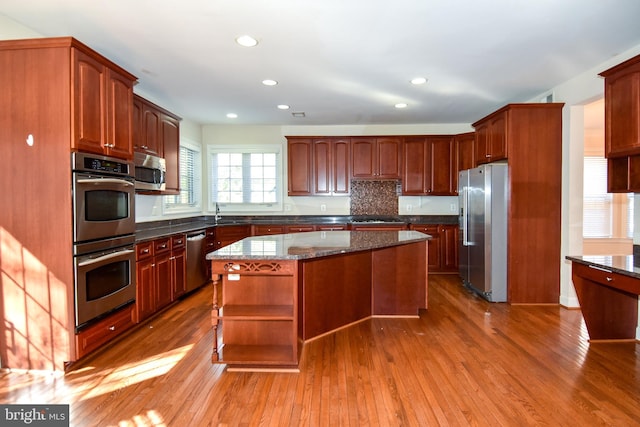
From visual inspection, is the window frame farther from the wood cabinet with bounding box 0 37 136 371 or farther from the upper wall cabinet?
the upper wall cabinet

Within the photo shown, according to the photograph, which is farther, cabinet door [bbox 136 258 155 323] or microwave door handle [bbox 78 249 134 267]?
cabinet door [bbox 136 258 155 323]

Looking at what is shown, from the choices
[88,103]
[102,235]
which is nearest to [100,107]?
[88,103]

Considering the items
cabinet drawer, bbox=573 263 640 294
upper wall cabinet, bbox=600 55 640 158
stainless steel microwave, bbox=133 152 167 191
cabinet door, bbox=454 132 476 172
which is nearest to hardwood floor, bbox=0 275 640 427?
cabinet drawer, bbox=573 263 640 294

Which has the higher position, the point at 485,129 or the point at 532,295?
the point at 485,129

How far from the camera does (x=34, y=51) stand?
249cm

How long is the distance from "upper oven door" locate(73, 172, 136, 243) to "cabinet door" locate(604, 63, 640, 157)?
13.3ft

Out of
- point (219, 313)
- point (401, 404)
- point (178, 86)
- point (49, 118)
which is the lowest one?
point (401, 404)

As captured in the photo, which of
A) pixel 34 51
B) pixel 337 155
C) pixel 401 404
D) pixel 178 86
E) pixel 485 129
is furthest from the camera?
pixel 337 155

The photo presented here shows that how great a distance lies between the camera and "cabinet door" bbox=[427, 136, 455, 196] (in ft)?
20.0

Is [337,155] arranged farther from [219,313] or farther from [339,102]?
[219,313]

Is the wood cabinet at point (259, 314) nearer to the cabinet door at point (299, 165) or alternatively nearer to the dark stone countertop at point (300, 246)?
the dark stone countertop at point (300, 246)

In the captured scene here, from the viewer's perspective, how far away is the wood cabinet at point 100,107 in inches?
101

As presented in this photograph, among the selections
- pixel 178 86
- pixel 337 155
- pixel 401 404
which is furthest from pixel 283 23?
pixel 337 155

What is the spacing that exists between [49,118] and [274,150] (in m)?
4.08
